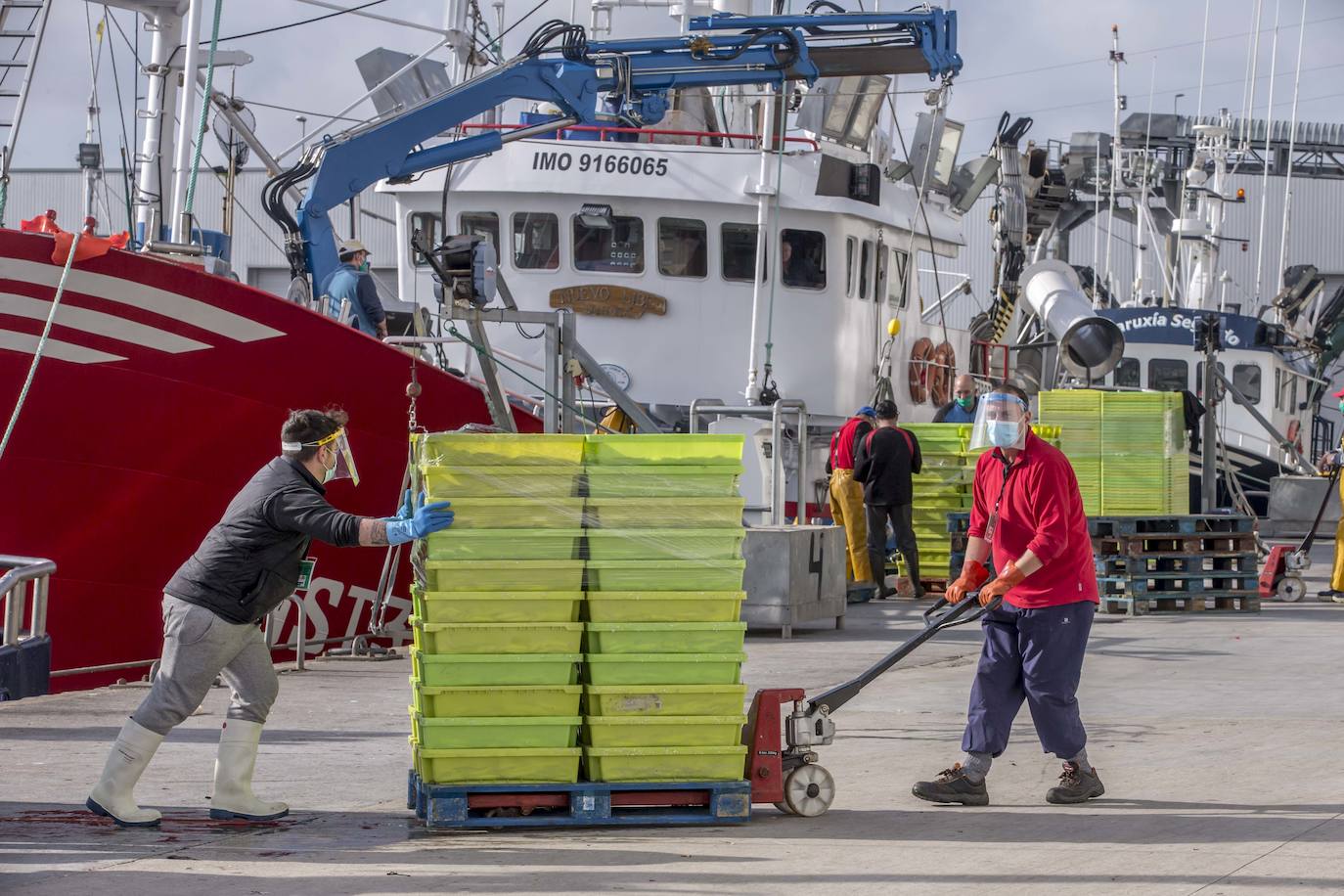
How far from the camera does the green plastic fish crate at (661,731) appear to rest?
687cm

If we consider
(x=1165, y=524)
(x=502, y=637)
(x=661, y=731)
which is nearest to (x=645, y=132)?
(x=1165, y=524)

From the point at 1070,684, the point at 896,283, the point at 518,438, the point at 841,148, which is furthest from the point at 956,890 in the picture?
the point at 896,283

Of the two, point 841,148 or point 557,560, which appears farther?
point 841,148

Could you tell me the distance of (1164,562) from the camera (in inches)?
625

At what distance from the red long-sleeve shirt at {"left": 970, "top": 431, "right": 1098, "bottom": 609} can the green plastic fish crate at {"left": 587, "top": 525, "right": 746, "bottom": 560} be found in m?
1.18

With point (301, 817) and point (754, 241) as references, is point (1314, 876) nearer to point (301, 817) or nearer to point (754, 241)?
point (301, 817)

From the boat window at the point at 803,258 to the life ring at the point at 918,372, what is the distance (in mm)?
3505

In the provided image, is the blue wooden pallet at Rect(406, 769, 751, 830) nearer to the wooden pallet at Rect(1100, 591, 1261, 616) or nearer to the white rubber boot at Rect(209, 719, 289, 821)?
the white rubber boot at Rect(209, 719, 289, 821)

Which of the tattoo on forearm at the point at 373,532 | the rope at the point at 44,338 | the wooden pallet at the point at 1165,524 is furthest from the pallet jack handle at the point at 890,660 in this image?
the wooden pallet at the point at 1165,524

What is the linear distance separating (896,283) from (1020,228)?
612 centimetres

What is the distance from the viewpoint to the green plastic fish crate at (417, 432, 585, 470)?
6.91 meters

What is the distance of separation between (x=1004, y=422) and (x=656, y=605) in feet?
5.38

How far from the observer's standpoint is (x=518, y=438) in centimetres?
698

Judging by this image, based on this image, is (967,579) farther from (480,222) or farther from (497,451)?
(480,222)
